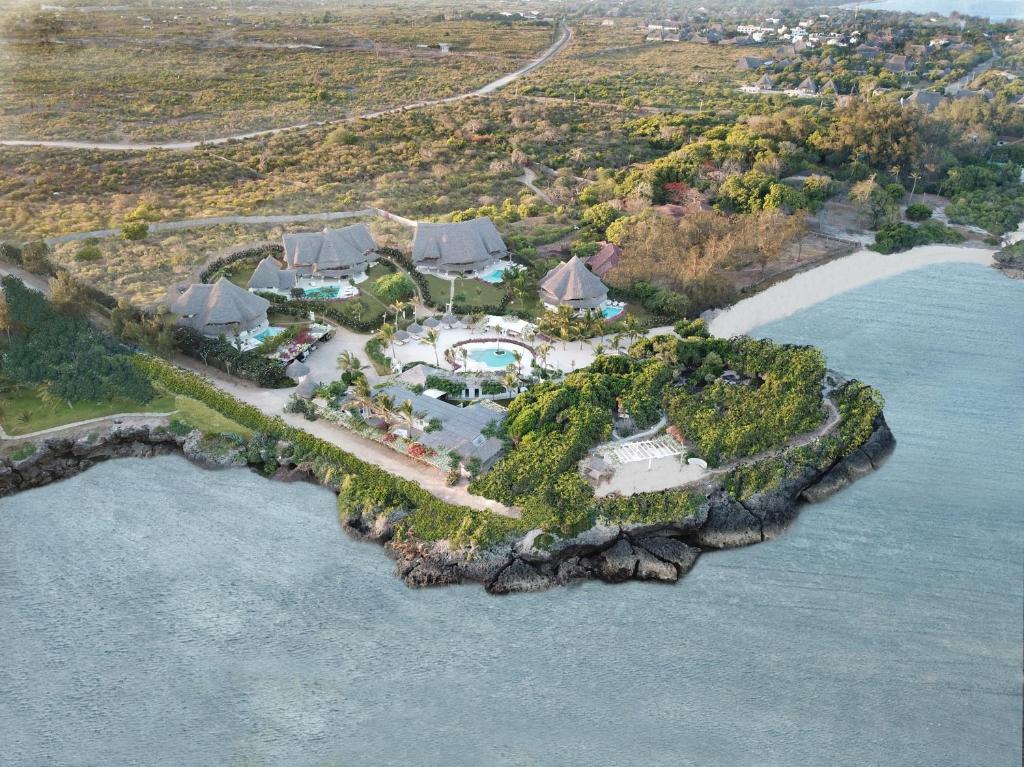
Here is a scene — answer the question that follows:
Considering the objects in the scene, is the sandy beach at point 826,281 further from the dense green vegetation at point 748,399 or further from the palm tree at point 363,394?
the palm tree at point 363,394

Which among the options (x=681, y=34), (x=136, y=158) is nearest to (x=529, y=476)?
(x=136, y=158)

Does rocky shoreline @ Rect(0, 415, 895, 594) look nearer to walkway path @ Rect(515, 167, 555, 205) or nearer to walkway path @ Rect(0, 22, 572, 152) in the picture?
walkway path @ Rect(515, 167, 555, 205)

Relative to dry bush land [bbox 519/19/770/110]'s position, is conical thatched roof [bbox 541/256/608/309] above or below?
below

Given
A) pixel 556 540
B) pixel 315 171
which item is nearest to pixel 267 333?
pixel 556 540

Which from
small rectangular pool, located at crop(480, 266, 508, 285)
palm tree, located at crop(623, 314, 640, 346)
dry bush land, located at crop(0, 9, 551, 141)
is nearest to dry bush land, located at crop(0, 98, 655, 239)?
dry bush land, located at crop(0, 9, 551, 141)

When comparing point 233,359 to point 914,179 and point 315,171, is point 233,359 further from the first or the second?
point 914,179

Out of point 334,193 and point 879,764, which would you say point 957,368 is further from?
point 334,193
